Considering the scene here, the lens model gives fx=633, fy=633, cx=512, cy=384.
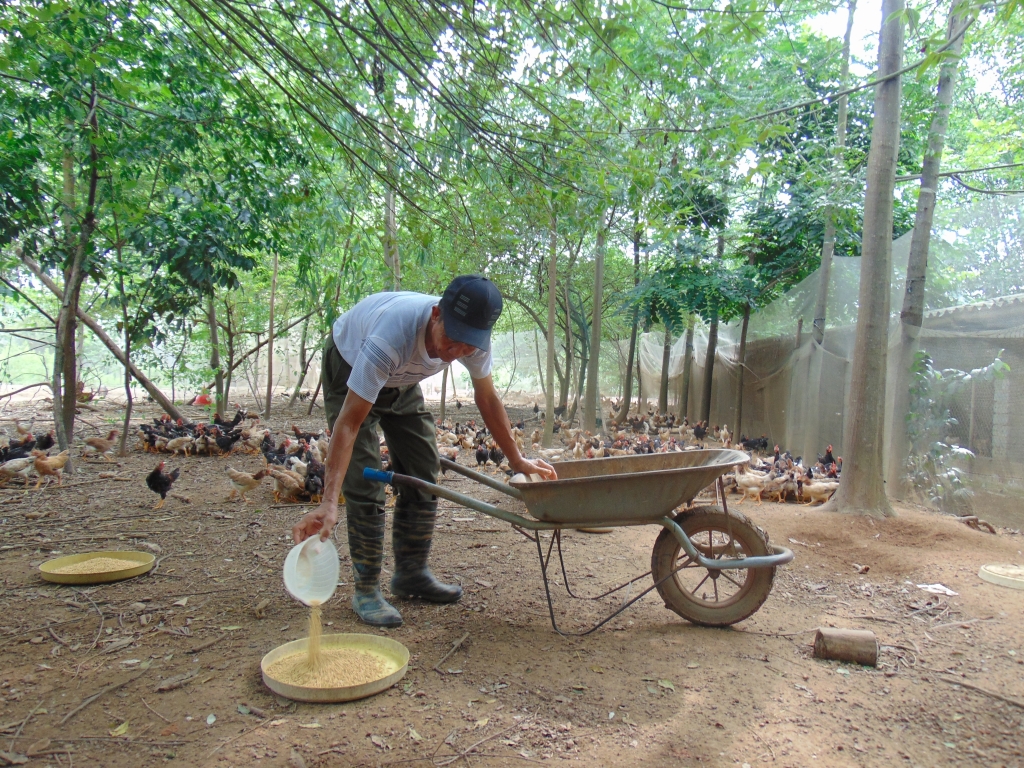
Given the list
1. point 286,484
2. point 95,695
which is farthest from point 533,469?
point 286,484

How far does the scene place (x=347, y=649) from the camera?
249 cm

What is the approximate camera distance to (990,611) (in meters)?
3.29

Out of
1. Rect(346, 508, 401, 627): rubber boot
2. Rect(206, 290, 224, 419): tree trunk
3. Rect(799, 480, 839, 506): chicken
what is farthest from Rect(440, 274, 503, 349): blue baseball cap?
Rect(206, 290, 224, 419): tree trunk

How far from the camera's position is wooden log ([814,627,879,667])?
2.58 m

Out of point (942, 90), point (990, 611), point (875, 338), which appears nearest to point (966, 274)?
point (875, 338)

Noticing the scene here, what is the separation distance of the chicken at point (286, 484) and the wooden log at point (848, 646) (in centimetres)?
436

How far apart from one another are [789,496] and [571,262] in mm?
5409

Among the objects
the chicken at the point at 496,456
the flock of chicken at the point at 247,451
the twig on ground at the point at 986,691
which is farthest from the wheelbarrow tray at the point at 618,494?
the chicken at the point at 496,456

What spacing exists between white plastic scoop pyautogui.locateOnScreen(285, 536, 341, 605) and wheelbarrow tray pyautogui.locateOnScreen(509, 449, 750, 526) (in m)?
0.80

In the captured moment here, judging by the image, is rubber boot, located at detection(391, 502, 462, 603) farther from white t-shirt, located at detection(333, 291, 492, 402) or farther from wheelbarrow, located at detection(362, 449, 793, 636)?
white t-shirt, located at detection(333, 291, 492, 402)

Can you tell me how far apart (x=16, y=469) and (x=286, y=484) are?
2.50 metres

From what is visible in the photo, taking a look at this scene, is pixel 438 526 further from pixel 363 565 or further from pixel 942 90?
pixel 942 90

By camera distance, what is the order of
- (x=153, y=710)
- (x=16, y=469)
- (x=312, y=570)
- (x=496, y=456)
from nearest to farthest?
(x=153, y=710) → (x=312, y=570) → (x=16, y=469) → (x=496, y=456)

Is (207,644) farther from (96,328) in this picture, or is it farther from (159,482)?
(96,328)
